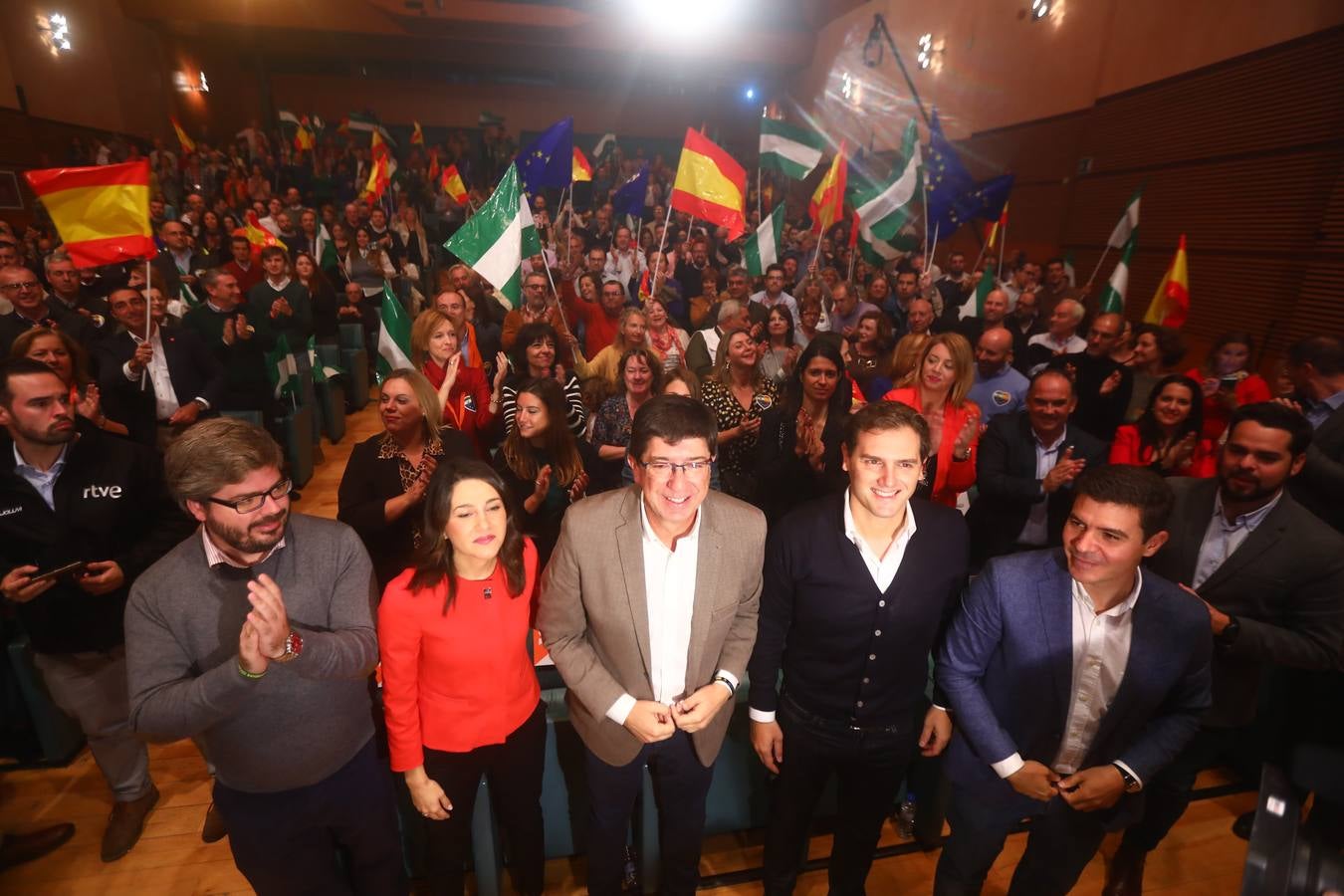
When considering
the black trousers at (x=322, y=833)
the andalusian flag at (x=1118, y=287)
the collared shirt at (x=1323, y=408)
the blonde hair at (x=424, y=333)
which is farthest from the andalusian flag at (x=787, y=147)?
the black trousers at (x=322, y=833)

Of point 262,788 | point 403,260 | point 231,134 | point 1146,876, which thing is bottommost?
point 1146,876

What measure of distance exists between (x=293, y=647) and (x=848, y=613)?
4.91ft

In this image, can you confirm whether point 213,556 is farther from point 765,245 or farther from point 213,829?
point 765,245

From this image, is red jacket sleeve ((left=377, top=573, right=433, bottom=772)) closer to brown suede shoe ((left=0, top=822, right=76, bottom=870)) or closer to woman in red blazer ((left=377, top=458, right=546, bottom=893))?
woman in red blazer ((left=377, top=458, right=546, bottom=893))

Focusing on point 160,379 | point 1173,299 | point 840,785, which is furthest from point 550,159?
A: point 1173,299

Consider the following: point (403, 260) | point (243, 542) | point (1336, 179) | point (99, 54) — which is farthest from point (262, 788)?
point (99, 54)

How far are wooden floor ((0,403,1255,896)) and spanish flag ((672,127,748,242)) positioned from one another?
4.47 meters

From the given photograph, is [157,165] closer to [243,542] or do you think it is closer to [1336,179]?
[243,542]

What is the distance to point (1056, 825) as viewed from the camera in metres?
1.94

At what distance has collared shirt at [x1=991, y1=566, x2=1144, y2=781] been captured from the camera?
1766mm

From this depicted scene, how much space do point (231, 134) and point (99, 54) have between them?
551 centimetres

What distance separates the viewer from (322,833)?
5.99ft

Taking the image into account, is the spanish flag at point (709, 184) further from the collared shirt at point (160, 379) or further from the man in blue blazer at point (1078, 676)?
the man in blue blazer at point (1078, 676)

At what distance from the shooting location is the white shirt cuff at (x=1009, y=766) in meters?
1.85
